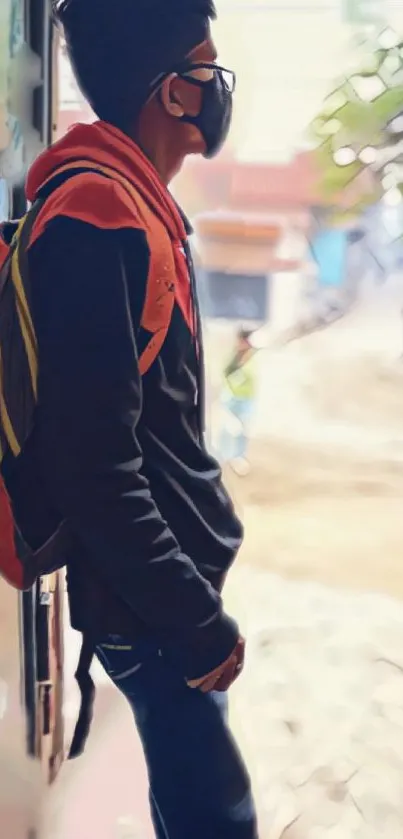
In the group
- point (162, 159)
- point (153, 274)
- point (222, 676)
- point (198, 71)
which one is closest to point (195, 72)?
point (198, 71)

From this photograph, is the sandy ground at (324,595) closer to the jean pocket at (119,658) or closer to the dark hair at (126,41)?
the jean pocket at (119,658)

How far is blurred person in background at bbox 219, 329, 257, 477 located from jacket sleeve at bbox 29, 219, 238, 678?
0.91ft

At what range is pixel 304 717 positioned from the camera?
1.22 meters

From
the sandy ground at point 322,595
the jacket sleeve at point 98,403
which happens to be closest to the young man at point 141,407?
the jacket sleeve at point 98,403

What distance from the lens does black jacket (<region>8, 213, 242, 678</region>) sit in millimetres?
907

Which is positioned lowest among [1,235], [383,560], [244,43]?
[383,560]

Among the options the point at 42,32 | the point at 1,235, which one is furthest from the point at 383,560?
the point at 42,32

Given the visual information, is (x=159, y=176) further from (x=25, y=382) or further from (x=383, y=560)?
(x=383, y=560)

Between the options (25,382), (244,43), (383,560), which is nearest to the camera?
(25,382)

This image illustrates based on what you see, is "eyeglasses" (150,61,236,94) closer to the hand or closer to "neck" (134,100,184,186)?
"neck" (134,100,184,186)

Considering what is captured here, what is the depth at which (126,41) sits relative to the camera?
960 millimetres

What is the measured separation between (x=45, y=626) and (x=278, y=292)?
0.57 metres

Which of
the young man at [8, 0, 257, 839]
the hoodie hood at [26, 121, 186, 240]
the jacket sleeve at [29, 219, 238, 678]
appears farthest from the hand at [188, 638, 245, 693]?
the hoodie hood at [26, 121, 186, 240]

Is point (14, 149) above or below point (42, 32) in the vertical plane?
below
